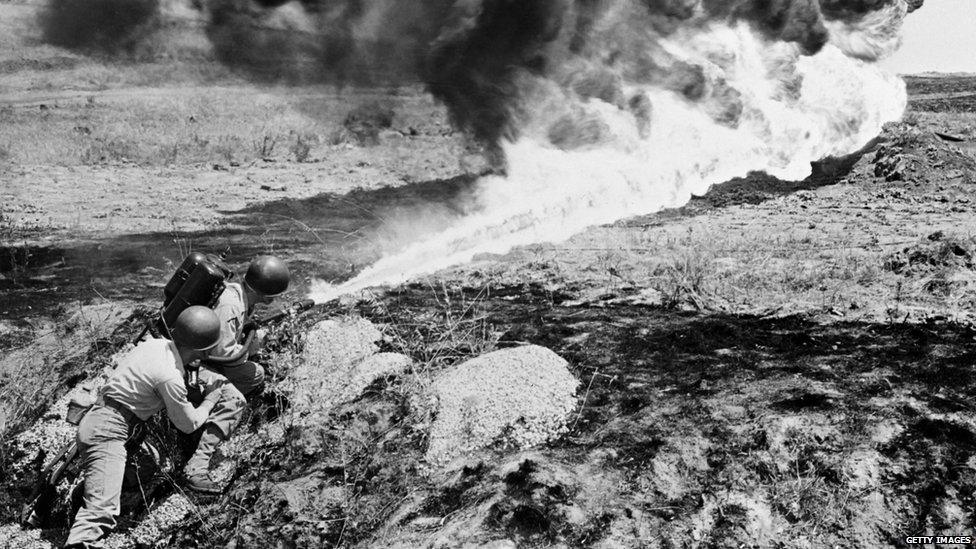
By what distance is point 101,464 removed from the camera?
4.52 meters

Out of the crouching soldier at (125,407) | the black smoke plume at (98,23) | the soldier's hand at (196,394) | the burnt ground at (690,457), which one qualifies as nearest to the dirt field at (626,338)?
the burnt ground at (690,457)

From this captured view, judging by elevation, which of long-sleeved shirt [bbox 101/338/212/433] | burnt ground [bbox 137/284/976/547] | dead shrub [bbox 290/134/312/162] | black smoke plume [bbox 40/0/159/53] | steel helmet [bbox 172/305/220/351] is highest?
black smoke plume [bbox 40/0/159/53]

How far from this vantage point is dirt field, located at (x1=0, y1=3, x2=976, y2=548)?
3.91 metres

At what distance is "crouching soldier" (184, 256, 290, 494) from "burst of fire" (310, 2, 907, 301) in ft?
5.67

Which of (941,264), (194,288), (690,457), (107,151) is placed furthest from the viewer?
(107,151)

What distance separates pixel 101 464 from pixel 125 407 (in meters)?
0.37

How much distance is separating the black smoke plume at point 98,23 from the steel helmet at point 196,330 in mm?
11510

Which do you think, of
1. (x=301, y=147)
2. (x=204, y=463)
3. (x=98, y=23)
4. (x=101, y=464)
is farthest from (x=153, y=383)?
(x=98, y=23)

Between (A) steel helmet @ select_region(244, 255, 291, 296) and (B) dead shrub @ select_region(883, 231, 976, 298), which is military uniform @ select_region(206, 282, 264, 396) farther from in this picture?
(B) dead shrub @ select_region(883, 231, 976, 298)

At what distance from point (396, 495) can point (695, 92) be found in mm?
6951

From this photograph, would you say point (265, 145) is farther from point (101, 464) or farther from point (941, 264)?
point (941, 264)

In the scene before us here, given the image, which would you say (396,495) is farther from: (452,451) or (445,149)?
(445,149)

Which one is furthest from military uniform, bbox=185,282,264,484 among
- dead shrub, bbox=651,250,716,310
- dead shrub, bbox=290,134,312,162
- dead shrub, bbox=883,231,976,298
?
dead shrub, bbox=290,134,312,162

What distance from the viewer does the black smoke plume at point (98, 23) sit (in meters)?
13.9
